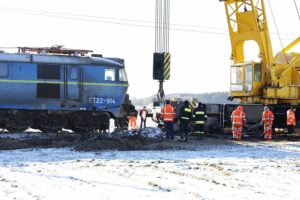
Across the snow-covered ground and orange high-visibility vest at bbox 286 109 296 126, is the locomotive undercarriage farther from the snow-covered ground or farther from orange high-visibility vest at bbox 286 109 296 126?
orange high-visibility vest at bbox 286 109 296 126

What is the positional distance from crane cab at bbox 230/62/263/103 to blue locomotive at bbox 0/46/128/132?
5581 millimetres

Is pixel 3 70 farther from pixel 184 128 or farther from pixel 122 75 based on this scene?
pixel 184 128

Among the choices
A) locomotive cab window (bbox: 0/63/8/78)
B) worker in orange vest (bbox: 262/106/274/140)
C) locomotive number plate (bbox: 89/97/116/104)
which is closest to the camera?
locomotive cab window (bbox: 0/63/8/78)

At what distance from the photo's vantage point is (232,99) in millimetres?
24531

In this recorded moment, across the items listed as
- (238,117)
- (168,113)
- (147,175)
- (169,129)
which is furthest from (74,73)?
(147,175)

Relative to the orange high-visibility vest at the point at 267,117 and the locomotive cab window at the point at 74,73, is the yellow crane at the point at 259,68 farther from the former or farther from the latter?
the locomotive cab window at the point at 74,73

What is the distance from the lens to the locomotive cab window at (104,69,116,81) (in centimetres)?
2100

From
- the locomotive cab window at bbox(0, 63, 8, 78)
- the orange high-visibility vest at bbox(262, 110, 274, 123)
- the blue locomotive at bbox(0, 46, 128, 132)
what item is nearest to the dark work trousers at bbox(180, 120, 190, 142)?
the blue locomotive at bbox(0, 46, 128, 132)

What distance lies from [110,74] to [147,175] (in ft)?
36.2

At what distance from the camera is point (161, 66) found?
77.2ft

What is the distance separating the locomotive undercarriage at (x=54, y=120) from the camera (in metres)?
19.9

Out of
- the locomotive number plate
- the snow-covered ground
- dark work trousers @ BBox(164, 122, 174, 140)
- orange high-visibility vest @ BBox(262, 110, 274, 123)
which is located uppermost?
the locomotive number plate

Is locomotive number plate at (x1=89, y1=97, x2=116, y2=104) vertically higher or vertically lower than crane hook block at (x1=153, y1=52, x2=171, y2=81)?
lower

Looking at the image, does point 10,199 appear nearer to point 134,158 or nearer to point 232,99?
point 134,158
